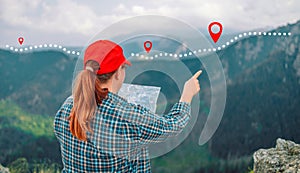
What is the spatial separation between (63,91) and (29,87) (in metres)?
0.29

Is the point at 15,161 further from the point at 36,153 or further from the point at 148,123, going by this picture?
the point at 148,123

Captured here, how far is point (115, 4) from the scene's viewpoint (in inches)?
105

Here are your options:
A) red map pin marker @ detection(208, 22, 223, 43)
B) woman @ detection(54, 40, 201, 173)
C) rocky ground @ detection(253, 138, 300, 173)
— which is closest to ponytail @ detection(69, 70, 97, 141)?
woman @ detection(54, 40, 201, 173)

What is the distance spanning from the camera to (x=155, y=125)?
3.68 feet

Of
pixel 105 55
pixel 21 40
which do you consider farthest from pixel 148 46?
pixel 105 55

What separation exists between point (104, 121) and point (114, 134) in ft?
0.16

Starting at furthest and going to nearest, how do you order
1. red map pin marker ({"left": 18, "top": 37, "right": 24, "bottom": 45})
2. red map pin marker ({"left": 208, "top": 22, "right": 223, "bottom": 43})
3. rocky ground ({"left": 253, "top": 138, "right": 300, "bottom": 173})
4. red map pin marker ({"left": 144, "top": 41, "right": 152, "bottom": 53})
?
red map pin marker ({"left": 18, "top": 37, "right": 24, "bottom": 45}) < red map pin marker ({"left": 208, "top": 22, "right": 223, "bottom": 43}) < red map pin marker ({"left": 144, "top": 41, "right": 152, "bottom": 53}) < rocky ground ({"left": 253, "top": 138, "right": 300, "bottom": 173})

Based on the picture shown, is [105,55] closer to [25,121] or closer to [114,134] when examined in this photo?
[114,134]

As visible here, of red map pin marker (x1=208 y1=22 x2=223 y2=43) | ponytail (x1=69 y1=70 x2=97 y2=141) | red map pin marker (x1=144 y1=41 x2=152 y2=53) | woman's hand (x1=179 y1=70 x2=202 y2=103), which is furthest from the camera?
red map pin marker (x1=208 y1=22 x2=223 y2=43)

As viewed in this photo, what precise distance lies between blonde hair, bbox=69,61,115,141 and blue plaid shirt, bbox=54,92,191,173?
20mm

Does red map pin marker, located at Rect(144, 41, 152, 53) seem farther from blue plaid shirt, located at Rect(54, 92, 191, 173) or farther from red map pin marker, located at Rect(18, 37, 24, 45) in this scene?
blue plaid shirt, located at Rect(54, 92, 191, 173)

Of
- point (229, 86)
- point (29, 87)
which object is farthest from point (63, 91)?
point (229, 86)

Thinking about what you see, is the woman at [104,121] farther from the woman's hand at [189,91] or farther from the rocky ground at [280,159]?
the rocky ground at [280,159]

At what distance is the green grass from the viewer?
2826mm
